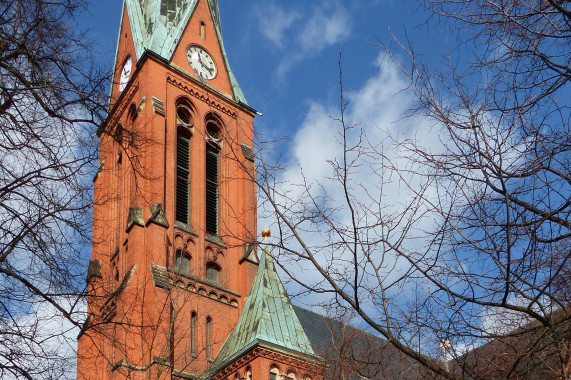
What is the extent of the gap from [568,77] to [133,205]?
1035 inches

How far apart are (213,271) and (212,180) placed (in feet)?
14.5

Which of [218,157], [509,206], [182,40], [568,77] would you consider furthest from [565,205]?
[182,40]

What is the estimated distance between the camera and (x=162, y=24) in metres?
39.8

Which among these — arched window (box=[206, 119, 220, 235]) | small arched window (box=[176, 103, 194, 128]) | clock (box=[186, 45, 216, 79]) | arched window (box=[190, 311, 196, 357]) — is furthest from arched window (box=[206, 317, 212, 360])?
clock (box=[186, 45, 216, 79])

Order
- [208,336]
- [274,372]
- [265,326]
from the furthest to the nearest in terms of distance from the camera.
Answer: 1. [208,336]
2. [265,326]
3. [274,372]

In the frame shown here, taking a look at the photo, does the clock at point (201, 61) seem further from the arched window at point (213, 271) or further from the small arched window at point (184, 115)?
the arched window at point (213, 271)

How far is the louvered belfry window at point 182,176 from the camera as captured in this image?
113ft

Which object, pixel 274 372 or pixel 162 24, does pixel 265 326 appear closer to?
pixel 274 372

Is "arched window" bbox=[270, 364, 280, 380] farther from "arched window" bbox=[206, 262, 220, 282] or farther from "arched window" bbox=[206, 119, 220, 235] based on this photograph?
"arched window" bbox=[206, 119, 220, 235]

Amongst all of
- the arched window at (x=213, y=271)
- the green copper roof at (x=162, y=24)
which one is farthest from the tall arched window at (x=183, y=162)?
the green copper roof at (x=162, y=24)

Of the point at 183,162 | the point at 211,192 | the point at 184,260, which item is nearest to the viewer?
the point at 184,260

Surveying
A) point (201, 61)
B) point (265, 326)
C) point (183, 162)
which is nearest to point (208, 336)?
point (265, 326)

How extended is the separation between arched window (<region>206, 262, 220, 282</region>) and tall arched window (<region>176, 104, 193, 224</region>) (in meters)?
2.02

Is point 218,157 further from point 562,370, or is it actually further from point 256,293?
point 562,370
